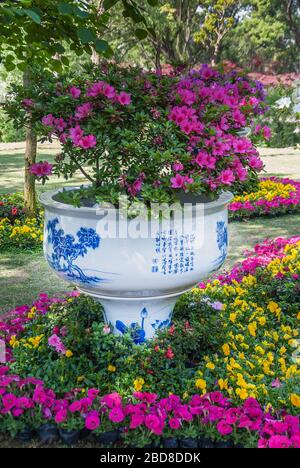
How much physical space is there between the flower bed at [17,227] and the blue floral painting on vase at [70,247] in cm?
346

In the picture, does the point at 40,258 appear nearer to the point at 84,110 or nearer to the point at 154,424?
the point at 84,110

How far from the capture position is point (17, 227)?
22.1 feet

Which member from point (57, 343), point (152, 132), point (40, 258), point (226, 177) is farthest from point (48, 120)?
point (40, 258)

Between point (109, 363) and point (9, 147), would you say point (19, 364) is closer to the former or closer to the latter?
point (109, 363)

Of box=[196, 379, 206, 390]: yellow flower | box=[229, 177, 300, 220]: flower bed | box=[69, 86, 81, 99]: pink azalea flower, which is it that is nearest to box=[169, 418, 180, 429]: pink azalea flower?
box=[196, 379, 206, 390]: yellow flower

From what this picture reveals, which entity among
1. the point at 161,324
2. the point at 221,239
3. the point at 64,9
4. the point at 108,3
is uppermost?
the point at 108,3

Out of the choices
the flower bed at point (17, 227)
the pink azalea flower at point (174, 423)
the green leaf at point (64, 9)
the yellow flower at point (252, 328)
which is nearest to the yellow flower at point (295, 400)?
the pink azalea flower at point (174, 423)

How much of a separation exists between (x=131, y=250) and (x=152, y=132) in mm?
647

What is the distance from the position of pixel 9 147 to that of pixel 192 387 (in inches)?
679

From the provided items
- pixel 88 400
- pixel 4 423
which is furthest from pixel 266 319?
pixel 4 423

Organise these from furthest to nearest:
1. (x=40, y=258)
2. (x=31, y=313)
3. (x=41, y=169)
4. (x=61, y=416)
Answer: (x=40, y=258) → (x=31, y=313) → (x=41, y=169) → (x=61, y=416)

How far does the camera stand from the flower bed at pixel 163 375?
8.95 feet

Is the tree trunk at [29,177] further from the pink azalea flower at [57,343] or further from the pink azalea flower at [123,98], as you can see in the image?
the pink azalea flower at [123,98]

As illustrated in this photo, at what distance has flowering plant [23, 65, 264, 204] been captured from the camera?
2.86 meters
